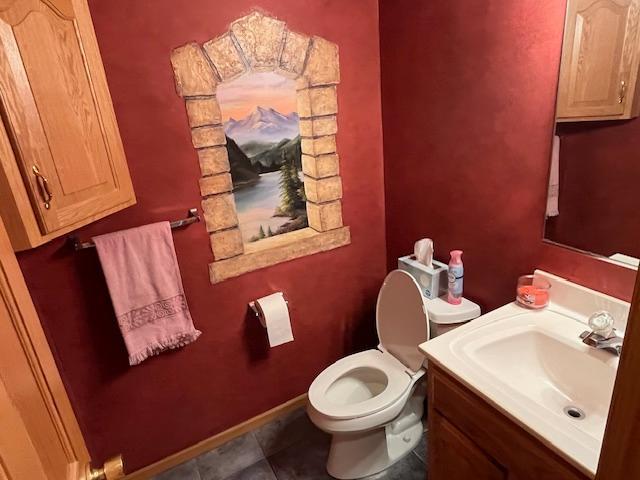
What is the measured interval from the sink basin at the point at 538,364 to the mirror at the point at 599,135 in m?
0.20

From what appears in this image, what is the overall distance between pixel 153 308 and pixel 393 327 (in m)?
1.08

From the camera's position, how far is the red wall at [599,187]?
1177 millimetres

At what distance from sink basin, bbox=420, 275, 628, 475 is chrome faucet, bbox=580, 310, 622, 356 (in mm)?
19

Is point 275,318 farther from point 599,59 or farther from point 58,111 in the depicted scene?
point 599,59

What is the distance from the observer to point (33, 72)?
0.97 meters

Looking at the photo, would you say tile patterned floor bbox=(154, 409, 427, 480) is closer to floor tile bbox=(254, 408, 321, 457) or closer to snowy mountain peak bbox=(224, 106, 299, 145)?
floor tile bbox=(254, 408, 321, 457)

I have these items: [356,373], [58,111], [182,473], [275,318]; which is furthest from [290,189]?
[182,473]

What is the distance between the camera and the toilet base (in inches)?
70.9

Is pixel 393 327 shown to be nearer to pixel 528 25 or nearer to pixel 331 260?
pixel 331 260

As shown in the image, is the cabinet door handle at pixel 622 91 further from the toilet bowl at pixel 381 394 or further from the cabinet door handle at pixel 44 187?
the cabinet door handle at pixel 44 187

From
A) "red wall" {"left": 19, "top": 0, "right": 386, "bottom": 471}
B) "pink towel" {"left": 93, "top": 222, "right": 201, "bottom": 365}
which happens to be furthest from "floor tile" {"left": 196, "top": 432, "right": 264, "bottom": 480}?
"pink towel" {"left": 93, "top": 222, "right": 201, "bottom": 365}

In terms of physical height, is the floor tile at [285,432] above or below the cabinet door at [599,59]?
below

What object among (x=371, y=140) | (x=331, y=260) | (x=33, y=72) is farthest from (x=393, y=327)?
(x=33, y=72)

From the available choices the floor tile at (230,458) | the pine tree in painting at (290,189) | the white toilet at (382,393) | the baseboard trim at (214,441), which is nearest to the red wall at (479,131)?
the white toilet at (382,393)
